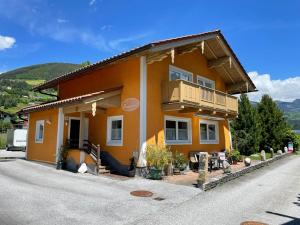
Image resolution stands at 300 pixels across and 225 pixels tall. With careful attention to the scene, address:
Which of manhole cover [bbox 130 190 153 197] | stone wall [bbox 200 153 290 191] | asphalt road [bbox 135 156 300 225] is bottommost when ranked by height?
asphalt road [bbox 135 156 300 225]

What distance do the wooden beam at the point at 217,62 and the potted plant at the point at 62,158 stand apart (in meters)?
11.3

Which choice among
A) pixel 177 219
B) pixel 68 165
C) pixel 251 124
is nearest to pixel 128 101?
pixel 68 165

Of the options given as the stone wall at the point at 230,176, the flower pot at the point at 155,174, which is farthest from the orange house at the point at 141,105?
the stone wall at the point at 230,176

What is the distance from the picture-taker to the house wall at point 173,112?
559 inches

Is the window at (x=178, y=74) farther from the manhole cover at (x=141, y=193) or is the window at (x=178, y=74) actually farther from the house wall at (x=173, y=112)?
the manhole cover at (x=141, y=193)

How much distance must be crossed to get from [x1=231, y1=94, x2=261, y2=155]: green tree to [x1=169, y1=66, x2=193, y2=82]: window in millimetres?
12012

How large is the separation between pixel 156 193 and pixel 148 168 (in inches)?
125

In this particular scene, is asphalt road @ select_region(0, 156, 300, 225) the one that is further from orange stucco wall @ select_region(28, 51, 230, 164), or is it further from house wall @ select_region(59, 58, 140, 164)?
orange stucco wall @ select_region(28, 51, 230, 164)

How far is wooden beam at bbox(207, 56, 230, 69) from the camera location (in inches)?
740

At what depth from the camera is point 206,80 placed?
19453 millimetres

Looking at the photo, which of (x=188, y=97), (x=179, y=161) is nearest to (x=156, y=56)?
(x=188, y=97)

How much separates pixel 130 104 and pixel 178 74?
13.6 ft

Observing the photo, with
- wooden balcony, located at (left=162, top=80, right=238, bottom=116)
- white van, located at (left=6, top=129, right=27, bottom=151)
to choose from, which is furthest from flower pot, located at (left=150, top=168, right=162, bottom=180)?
white van, located at (left=6, top=129, right=27, bottom=151)

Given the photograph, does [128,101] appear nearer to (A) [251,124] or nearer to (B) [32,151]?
(B) [32,151]
